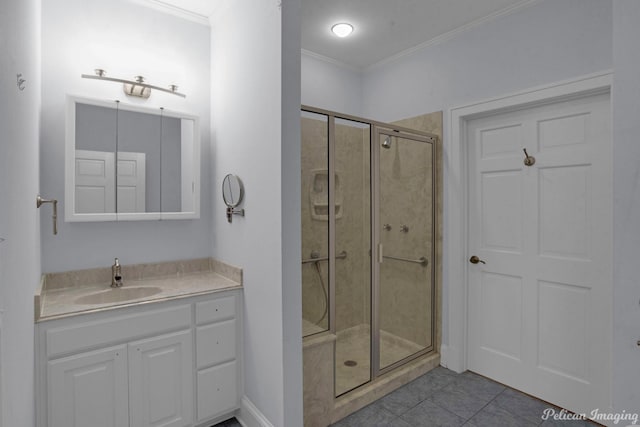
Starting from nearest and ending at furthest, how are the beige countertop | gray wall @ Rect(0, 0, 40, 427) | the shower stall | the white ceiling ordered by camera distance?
gray wall @ Rect(0, 0, 40, 427) → the beige countertop → the shower stall → the white ceiling

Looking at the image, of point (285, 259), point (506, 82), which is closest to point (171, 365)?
point (285, 259)

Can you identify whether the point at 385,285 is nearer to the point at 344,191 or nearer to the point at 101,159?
the point at 344,191

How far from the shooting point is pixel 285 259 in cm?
171

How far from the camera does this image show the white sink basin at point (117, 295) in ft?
6.16

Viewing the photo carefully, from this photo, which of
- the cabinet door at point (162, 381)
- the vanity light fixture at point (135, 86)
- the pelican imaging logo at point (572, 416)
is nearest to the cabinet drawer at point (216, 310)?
the cabinet door at point (162, 381)

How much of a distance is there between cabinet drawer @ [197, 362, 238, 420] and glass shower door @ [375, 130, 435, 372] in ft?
3.43

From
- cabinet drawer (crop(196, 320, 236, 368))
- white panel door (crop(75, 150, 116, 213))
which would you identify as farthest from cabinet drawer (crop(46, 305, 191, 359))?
white panel door (crop(75, 150, 116, 213))

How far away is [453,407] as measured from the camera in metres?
2.21

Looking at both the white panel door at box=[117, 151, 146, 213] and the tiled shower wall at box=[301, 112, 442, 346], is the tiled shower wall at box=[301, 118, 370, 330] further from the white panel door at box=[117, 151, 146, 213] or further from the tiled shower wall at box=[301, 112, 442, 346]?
the white panel door at box=[117, 151, 146, 213]

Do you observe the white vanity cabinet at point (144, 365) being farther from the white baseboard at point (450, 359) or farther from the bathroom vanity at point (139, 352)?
the white baseboard at point (450, 359)

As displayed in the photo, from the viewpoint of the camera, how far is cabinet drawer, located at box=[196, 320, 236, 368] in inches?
75.3

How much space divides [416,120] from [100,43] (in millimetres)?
2386

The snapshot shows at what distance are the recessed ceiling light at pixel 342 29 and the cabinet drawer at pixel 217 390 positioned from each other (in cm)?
252

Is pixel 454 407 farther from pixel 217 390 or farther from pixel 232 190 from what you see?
pixel 232 190
